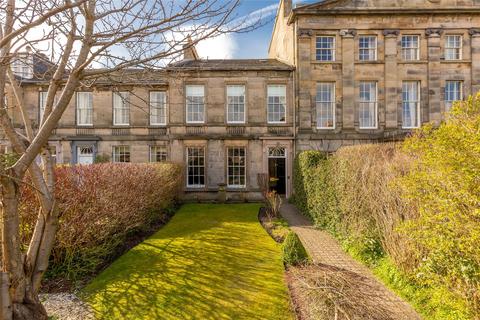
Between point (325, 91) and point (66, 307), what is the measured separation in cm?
1684

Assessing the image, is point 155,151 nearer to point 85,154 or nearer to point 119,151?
point 119,151

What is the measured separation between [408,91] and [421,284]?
16036 mm

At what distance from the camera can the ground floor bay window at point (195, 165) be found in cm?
1716

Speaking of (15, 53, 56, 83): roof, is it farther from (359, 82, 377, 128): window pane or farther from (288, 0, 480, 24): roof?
(359, 82, 377, 128): window pane

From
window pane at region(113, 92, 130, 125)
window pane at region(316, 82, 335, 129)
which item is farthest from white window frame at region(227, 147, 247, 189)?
window pane at region(113, 92, 130, 125)

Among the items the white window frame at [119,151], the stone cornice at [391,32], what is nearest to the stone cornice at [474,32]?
the stone cornice at [391,32]

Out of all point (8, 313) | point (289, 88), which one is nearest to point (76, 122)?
point (289, 88)

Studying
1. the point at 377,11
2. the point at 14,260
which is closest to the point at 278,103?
the point at 377,11

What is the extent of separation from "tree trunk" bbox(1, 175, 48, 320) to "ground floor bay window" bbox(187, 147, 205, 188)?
1380 centimetres

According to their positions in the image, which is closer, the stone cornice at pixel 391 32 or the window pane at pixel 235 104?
the stone cornice at pixel 391 32

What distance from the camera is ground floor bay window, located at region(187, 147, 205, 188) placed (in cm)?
1716

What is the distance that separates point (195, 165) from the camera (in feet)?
56.4

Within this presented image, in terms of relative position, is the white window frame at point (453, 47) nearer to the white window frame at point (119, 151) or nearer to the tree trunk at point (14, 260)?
the white window frame at point (119, 151)

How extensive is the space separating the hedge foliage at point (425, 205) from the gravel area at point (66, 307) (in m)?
5.72
